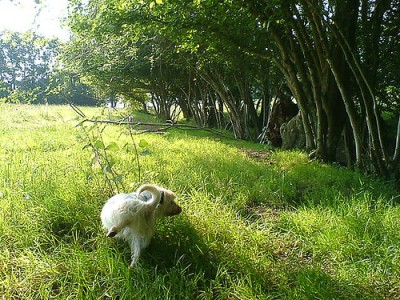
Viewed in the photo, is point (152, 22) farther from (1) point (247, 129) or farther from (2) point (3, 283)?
(1) point (247, 129)

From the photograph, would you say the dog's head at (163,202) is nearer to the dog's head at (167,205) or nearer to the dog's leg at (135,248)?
the dog's head at (167,205)

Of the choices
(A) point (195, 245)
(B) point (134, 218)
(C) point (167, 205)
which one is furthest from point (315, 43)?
(B) point (134, 218)

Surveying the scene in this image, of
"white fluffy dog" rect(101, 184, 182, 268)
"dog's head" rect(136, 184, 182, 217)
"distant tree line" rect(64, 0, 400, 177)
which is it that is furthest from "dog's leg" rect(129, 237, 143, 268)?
"distant tree line" rect(64, 0, 400, 177)

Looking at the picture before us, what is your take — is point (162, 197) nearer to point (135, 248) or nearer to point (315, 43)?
point (135, 248)

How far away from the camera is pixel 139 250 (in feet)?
9.92

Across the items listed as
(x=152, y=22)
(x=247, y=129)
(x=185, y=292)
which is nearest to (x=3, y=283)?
(x=185, y=292)

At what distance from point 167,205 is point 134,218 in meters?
0.50

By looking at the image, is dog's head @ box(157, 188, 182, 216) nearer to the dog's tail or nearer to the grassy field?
the dog's tail

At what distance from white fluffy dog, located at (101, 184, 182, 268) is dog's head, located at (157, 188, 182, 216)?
0.23 ft

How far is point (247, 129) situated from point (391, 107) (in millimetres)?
7096

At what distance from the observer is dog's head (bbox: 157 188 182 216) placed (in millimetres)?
3336

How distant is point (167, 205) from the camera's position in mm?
3379

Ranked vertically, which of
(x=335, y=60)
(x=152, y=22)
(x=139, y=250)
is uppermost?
(x=152, y=22)

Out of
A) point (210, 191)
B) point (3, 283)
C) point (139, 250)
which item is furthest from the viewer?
point (210, 191)
